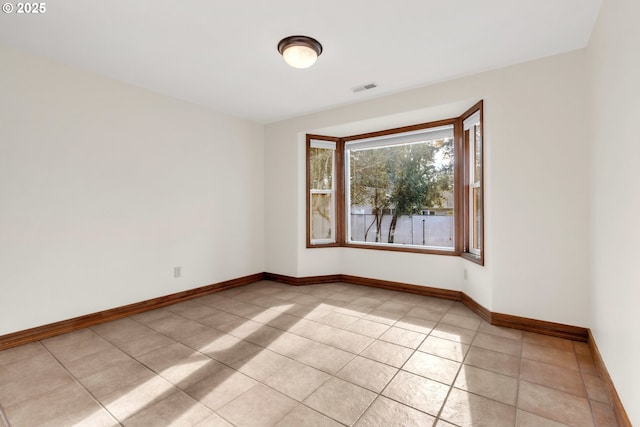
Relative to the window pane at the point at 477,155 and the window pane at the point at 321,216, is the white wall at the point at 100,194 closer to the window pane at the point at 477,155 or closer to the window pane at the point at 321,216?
the window pane at the point at 321,216

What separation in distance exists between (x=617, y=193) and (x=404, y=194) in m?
2.64

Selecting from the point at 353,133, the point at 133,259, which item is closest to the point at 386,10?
the point at 353,133

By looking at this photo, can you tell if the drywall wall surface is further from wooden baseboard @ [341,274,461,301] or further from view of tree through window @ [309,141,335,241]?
view of tree through window @ [309,141,335,241]

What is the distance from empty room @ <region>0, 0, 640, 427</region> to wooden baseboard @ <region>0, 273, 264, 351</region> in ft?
0.06

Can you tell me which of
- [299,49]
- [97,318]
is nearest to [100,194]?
[97,318]

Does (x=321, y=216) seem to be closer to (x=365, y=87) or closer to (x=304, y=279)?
(x=304, y=279)

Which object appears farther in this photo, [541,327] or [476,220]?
[476,220]

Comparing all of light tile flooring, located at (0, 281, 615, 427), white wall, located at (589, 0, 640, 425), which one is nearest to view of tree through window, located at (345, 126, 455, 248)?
light tile flooring, located at (0, 281, 615, 427)

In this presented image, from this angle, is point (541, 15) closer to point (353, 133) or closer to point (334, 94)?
point (334, 94)

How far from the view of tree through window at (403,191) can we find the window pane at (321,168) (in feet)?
1.02

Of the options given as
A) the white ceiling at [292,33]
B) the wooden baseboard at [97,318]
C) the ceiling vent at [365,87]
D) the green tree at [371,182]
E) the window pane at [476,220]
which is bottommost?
the wooden baseboard at [97,318]

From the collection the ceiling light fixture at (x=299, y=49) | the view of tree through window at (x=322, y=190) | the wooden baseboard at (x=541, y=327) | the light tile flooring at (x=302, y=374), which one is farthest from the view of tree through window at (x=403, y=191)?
the ceiling light fixture at (x=299, y=49)

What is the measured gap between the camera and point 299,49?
2484 mm

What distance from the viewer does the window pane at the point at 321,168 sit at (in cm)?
470
